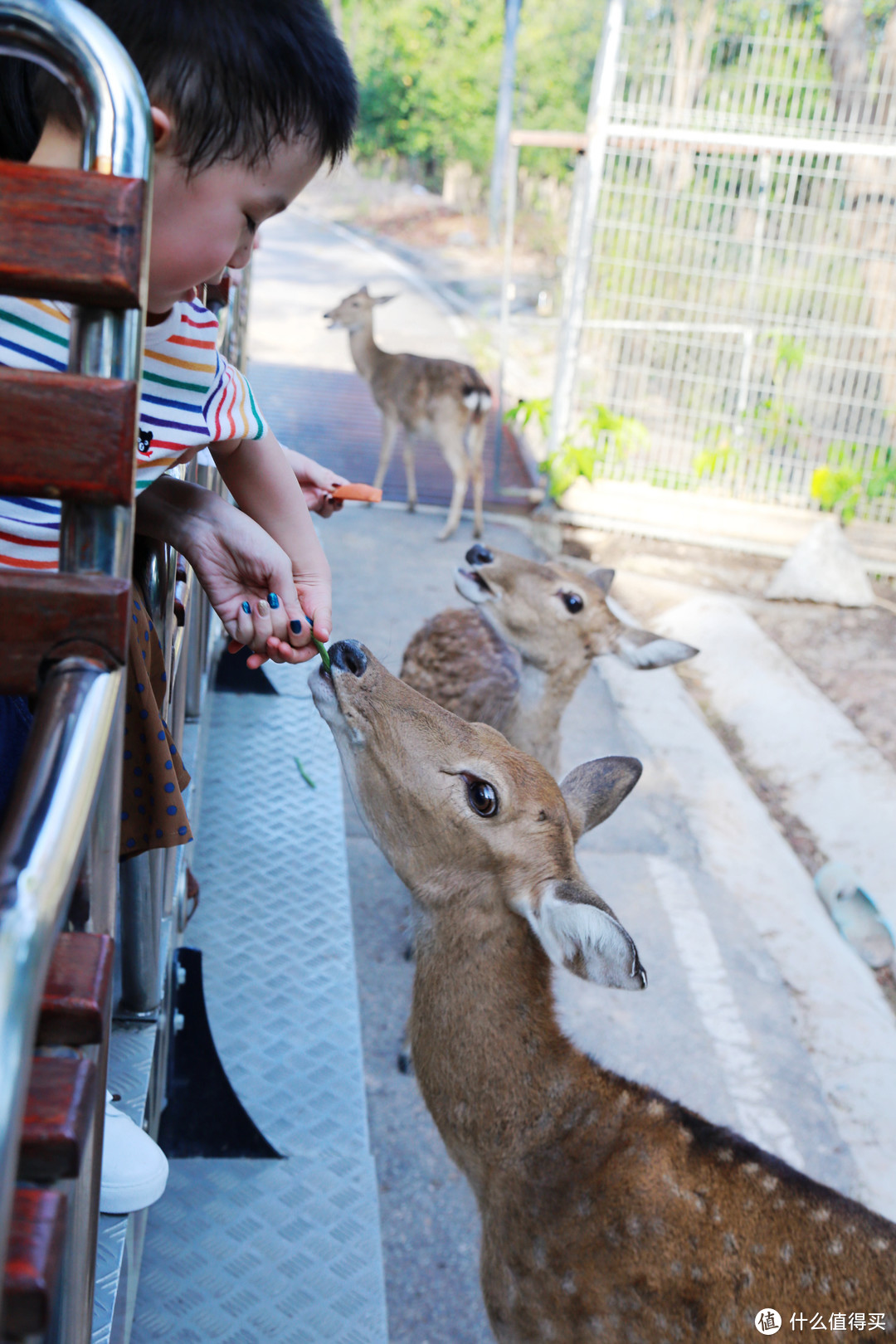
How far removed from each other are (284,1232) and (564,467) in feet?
24.8

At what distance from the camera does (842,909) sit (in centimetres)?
461

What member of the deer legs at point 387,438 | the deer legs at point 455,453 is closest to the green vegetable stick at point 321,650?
the deer legs at point 455,453

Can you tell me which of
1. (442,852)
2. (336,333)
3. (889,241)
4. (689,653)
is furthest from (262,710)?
(336,333)

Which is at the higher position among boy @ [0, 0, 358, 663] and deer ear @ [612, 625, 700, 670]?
boy @ [0, 0, 358, 663]

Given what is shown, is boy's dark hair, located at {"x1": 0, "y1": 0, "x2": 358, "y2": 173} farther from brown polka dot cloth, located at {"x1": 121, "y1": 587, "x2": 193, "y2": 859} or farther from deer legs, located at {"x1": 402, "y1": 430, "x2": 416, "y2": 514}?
deer legs, located at {"x1": 402, "y1": 430, "x2": 416, "y2": 514}

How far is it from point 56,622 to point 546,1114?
5.70ft

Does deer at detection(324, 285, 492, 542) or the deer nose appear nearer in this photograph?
the deer nose

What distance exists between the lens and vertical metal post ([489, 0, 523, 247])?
731 inches

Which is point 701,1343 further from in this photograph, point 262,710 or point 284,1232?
point 262,710

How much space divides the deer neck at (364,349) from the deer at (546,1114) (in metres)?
8.13

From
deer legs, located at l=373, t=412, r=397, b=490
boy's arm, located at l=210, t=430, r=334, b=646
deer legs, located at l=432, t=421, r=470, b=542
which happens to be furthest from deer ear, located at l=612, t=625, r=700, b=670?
deer legs, located at l=373, t=412, r=397, b=490

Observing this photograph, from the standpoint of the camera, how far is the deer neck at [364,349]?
1007cm

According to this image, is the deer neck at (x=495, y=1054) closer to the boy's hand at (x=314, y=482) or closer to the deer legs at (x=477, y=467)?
the boy's hand at (x=314, y=482)

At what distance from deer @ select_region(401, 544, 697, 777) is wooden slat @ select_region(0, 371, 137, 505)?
3.39 metres
